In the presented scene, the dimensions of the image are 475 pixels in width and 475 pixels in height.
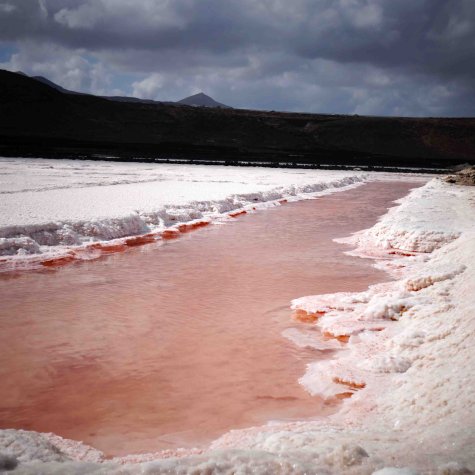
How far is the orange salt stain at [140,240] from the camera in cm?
780

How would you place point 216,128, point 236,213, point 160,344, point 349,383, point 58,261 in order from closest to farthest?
point 349,383
point 160,344
point 58,261
point 236,213
point 216,128

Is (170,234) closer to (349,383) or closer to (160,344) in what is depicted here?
(160,344)

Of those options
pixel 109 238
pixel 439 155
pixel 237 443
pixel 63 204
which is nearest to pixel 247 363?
pixel 237 443

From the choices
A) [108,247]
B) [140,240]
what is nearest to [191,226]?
[140,240]

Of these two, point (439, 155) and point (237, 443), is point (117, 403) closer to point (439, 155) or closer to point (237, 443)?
point (237, 443)

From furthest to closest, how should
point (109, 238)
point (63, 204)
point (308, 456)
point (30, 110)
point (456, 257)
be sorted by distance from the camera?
point (30, 110) → point (63, 204) → point (109, 238) → point (456, 257) → point (308, 456)

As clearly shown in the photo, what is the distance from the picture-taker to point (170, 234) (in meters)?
8.69

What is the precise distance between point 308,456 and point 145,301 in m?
3.16

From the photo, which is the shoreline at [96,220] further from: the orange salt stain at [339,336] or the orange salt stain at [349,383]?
the orange salt stain at [349,383]

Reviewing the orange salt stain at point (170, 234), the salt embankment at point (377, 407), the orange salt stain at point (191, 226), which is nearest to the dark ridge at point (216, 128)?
the orange salt stain at point (191, 226)

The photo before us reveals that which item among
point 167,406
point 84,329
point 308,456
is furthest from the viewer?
point 84,329

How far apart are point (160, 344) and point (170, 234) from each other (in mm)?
4976

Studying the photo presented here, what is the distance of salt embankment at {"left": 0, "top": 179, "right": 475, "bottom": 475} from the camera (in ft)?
6.25

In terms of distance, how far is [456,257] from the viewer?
5.36m
